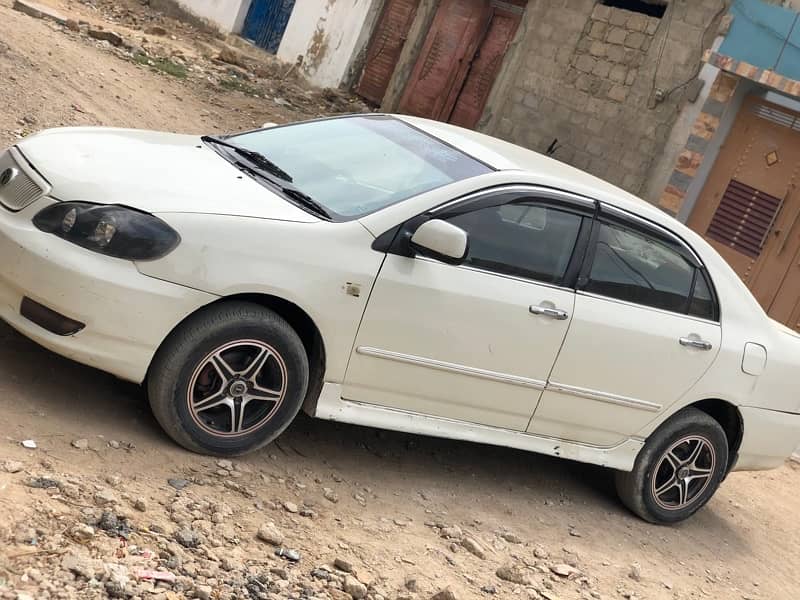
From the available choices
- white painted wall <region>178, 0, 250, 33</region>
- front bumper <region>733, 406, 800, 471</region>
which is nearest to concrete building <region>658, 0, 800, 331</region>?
front bumper <region>733, 406, 800, 471</region>

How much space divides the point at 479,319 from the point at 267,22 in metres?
17.2

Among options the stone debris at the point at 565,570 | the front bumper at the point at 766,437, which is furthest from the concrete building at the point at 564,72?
the stone debris at the point at 565,570

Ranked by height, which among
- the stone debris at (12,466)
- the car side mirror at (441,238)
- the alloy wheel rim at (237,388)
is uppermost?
the car side mirror at (441,238)

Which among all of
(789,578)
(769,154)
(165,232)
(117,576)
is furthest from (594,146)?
(117,576)

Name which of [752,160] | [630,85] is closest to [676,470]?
[752,160]

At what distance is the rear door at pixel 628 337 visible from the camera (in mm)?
5547

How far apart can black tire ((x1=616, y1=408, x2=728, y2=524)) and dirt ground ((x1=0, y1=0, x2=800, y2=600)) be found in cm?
15

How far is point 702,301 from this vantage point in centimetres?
602

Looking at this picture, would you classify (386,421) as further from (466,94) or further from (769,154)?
(466,94)

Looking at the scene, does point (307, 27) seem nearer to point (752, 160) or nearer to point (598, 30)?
point (598, 30)

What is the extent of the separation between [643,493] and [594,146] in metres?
9.50

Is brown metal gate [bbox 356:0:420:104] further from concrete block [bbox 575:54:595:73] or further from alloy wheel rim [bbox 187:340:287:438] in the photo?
alloy wheel rim [bbox 187:340:287:438]

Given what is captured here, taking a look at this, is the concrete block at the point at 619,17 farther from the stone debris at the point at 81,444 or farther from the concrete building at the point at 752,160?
the stone debris at the point at 81,444

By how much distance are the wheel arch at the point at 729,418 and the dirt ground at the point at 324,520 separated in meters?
0.61
